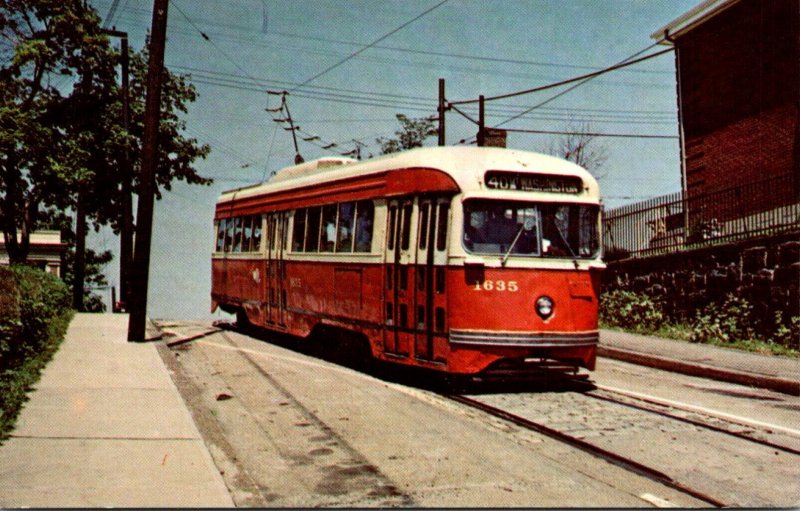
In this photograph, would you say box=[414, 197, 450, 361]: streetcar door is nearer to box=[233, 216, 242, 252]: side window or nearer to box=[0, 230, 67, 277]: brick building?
box=[233, 216, 242, 252]: side window

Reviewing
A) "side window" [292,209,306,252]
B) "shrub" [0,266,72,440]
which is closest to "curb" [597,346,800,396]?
"side window" [292,209,306,252]

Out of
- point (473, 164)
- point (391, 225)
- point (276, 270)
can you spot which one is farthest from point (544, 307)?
point (276, 270)

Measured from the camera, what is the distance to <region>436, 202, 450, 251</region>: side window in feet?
34.8

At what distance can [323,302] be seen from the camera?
13.8 meters

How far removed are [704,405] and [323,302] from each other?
6.38 meters

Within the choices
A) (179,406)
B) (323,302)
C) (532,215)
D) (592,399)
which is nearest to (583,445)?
(592,399)

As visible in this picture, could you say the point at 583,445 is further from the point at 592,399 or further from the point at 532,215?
the point at 532,215

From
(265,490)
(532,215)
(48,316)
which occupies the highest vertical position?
(532,215)

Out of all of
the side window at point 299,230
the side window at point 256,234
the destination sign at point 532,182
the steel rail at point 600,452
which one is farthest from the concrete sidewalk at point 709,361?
the side window at point 256,234

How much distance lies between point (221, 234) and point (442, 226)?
10.5m

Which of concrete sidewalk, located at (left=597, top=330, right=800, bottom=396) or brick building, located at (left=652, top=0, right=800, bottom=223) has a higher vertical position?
brick building, located at (left=652, top=0, right=800, bottom=223)

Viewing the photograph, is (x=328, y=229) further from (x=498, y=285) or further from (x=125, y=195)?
(x=125, y=195)

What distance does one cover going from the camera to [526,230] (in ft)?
35.1

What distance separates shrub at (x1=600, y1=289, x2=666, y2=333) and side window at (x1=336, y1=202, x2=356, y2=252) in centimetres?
913
